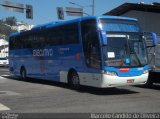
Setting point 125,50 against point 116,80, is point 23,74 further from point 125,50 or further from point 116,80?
point 116,80

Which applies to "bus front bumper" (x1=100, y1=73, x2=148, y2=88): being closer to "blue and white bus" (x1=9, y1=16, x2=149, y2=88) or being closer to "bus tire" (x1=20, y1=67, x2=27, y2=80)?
"blue and white bus" (x1=9, y1=16, x2=149, y2=88)

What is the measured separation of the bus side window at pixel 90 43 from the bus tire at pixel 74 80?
139cm

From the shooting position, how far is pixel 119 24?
56.0 ft

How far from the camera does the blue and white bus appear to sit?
1605 centimetres

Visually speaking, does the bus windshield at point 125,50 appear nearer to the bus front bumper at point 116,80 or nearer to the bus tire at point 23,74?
the bus front bumper at point 116,80

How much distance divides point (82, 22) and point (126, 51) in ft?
8.31

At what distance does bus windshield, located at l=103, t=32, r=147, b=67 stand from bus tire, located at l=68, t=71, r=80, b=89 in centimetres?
272

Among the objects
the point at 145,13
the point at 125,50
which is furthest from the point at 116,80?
the point at 145,13

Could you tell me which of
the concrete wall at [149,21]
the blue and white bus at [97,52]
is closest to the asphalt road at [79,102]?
the blue and white bus at [97,52]

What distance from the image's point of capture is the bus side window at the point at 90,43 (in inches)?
643

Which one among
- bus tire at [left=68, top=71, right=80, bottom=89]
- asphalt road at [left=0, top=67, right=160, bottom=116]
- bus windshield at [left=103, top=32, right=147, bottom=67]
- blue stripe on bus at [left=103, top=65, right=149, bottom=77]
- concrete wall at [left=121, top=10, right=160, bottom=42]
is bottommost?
asphalt road at [left=0, top=67, right=160, bottom=116]

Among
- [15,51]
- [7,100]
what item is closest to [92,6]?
[15,51]

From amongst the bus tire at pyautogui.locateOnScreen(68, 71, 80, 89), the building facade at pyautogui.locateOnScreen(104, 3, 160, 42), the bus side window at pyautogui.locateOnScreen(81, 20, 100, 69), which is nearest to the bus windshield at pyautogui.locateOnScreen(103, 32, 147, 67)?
the bus side window at pyautogui.locateOnScreen(81, 20, 100, 69)

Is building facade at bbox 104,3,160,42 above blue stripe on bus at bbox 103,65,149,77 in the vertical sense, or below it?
above
